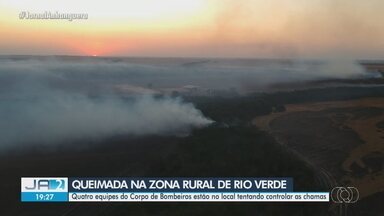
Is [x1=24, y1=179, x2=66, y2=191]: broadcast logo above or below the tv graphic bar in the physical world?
above

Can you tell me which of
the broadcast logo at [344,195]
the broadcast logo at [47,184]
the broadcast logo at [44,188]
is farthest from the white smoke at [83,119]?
the broadcast logo at [344,195]

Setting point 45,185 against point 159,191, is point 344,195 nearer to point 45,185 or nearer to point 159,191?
point 159,191

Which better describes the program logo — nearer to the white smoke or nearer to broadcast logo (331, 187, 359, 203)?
broadcast logo (331, 187, 359, 203)

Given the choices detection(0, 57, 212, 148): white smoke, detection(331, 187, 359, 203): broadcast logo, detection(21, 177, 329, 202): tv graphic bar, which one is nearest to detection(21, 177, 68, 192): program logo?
detection(21, 177, 329, 202): tv graphic bar

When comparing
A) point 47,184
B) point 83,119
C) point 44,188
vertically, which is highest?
point 83,119

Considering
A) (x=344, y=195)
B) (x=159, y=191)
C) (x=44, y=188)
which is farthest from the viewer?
(x=344, y=195)

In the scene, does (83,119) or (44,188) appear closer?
(44,188)

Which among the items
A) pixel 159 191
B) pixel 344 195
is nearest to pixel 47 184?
pixel 159 191
